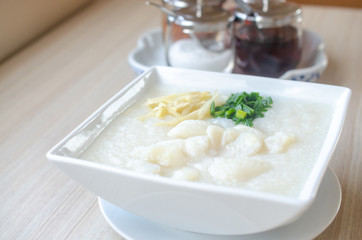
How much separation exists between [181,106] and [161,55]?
2.32ft

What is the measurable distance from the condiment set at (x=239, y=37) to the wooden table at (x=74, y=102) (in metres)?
0.16

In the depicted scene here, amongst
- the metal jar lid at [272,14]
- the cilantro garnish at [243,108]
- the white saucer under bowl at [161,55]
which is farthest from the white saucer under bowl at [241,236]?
the metal jar lid at [272,14]

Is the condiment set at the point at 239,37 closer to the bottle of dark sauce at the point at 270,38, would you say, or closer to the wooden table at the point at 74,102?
the bottle of dark sauce at the point at 270,38

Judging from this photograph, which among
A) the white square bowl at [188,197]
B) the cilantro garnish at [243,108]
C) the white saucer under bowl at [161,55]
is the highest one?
the white square bowl at [188,197]

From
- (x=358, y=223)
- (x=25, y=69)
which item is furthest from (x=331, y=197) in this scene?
(x=25, y=69)

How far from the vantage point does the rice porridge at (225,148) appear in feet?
2.24

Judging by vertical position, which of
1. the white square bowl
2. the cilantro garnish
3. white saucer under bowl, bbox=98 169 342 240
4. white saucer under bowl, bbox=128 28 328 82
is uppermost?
the white square bowl

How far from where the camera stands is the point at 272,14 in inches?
53.5

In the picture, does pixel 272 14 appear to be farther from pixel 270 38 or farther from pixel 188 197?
pixel 188 197

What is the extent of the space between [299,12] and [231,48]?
237 mm

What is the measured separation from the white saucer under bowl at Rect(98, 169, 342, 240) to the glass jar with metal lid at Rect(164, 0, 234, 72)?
2.33 feet

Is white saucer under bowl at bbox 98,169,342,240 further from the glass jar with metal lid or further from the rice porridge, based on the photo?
the glass jar with metal lid

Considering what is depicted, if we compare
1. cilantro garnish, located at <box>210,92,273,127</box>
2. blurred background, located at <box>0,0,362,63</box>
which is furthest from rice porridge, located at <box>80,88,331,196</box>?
blurred background, located at <box>0,0,362,63</box>

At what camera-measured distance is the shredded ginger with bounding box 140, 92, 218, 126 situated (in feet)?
2.89
